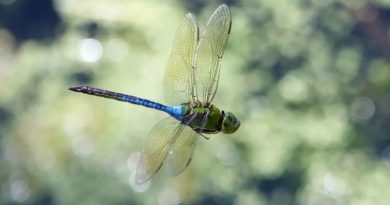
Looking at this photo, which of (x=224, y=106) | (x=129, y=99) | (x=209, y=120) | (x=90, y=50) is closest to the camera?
(x=209, y=120)

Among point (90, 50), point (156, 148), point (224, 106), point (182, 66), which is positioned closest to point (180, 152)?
point (156, 148)

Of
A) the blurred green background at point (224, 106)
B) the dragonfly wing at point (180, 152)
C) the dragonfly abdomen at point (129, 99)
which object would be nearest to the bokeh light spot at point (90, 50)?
the blurred green background at point (224, 106)

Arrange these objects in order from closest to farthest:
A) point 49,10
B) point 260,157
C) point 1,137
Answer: point 260,157
point 1,137
point 49,10

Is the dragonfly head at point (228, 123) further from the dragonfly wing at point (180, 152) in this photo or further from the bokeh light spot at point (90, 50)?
the bokeh light spot at point (90, 50)

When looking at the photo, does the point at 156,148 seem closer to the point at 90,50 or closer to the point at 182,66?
the point at 182,66

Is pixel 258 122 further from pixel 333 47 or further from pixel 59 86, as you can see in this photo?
pixel 59 86

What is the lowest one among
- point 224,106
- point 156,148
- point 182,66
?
point 156,148

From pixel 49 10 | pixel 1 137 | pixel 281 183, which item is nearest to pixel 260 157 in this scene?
pixel 281 183
